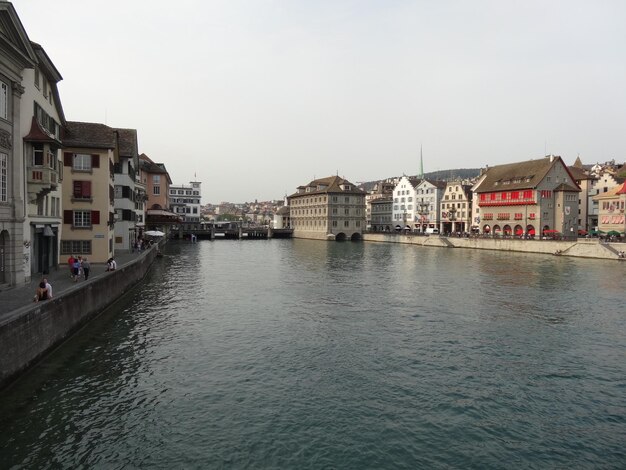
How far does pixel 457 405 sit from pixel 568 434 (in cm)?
344

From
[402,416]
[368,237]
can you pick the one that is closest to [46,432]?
[402,416]

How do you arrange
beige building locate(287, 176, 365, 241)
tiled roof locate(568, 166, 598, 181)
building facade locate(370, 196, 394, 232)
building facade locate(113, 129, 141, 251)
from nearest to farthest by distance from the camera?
building facade locate(113, 129, 141, 251) < tiled roof locate(568, 166, 598, 181) < beige building locate(287, 176, 365, 241) < building facade locate(370, 196, 394, 232)

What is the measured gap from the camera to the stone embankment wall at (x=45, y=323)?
16562 mm

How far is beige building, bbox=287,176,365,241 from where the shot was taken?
442 ft

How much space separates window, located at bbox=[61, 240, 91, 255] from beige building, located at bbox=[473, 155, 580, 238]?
8159 centimetres

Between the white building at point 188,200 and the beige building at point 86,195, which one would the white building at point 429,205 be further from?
the beige building at point 86,195

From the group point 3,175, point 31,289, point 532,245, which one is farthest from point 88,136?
point 532,245

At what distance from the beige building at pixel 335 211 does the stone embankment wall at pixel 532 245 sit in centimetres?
1877

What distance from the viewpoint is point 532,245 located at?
84562 millimetres

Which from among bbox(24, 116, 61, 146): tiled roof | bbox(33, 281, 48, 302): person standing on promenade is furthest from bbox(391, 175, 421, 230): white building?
bbox(33, 281, 48, 302): person standing on promenade

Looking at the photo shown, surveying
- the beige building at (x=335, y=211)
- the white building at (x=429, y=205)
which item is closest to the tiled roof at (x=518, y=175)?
the white building at (x=429, y=205)

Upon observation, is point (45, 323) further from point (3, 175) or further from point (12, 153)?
point (12, 153)

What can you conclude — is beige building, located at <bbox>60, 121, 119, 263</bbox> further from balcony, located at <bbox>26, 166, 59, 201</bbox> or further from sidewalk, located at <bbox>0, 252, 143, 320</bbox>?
balcony, located at <bbox>26, 166, 59, 201</bbox>

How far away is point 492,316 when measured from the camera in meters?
30.4
